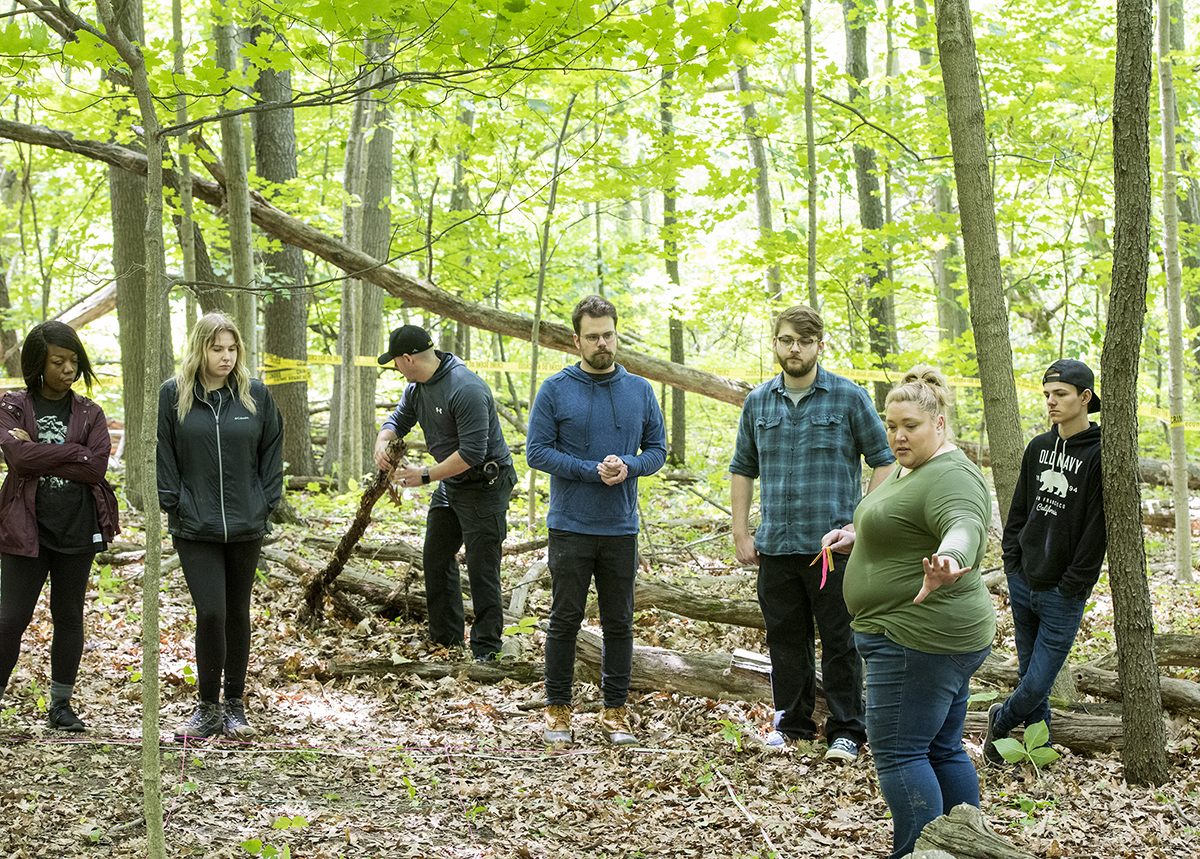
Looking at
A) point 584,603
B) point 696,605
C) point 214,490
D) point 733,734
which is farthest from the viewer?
point 696,605

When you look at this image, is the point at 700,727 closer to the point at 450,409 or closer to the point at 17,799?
the point at 450,409

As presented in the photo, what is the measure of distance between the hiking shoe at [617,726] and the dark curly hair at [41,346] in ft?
9.15

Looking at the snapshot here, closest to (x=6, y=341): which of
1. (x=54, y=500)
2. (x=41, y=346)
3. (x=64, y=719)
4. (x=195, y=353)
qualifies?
(x=41, y=346)

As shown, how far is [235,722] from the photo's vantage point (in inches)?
155

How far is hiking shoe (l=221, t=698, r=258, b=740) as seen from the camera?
3885 millimetres

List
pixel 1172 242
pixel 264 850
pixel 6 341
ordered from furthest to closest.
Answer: pixel 6 341
pixel 1172 242
pixel 264 850

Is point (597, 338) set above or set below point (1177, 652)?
above

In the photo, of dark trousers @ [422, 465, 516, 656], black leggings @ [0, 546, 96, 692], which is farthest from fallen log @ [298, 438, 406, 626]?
black leggings @ [0, 546, 96, 692]

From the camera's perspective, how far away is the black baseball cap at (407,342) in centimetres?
489

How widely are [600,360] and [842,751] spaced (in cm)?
208

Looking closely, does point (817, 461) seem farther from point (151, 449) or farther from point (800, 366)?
point (151, 449)

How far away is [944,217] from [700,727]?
5517 millimetres

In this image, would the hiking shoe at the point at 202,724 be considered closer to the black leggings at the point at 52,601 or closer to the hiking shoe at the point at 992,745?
the black leggings at the point at 52,601

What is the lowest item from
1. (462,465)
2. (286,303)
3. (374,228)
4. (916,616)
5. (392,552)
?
(392,552)
